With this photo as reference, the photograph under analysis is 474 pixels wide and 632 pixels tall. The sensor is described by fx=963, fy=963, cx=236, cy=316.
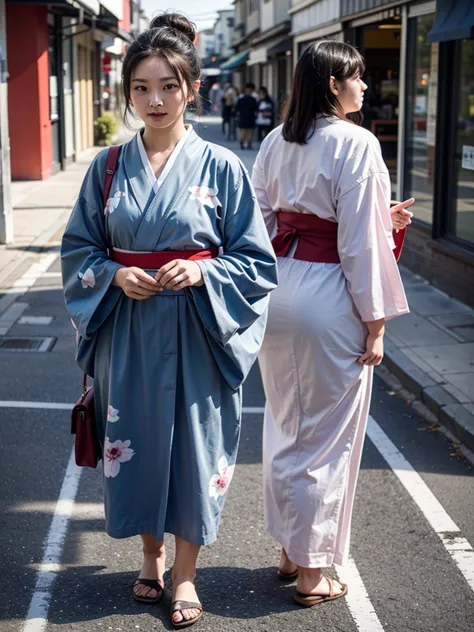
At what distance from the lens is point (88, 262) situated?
318 centimetres

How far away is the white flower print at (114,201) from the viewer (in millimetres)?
3135

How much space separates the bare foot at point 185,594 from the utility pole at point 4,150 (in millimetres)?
8621

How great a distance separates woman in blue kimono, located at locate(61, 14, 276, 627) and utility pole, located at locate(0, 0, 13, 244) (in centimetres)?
820

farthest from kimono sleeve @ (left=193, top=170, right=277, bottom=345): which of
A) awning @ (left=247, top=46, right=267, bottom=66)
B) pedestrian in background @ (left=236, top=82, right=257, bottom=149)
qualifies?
awning @ (left=247, top=46, right=267, bottom=66)

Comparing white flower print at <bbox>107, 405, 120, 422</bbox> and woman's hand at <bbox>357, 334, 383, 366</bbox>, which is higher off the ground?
woman's hand at <bbox>357, 334, 383, 366</bbox>

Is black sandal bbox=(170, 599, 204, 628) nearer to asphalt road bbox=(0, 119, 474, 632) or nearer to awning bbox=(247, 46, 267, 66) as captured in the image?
asphalt road bbox=(0, 119, 474, 632)

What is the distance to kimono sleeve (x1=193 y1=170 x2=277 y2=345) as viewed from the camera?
3.14 metres

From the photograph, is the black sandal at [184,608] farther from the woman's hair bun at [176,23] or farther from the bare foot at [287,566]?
the woman's hair bun at [176,23]

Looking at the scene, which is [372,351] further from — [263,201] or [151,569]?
[151,569]

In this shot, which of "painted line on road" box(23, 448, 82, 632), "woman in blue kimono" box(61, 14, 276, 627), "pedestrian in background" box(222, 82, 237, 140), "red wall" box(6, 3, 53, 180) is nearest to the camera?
"woman in blue kimono" box(61, 14, 276, 627)

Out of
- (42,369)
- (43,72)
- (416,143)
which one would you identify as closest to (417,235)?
(416,143)

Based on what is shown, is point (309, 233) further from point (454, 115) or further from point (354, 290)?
point (454, 115)

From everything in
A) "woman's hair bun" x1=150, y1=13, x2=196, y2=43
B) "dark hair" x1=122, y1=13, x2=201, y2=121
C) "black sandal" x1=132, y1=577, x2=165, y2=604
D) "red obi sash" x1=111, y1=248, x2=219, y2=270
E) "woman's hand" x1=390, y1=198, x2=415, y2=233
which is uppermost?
"woman's hair bun" x1=150, y1=13, x2=196, y2=43

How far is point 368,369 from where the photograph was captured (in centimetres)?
343
